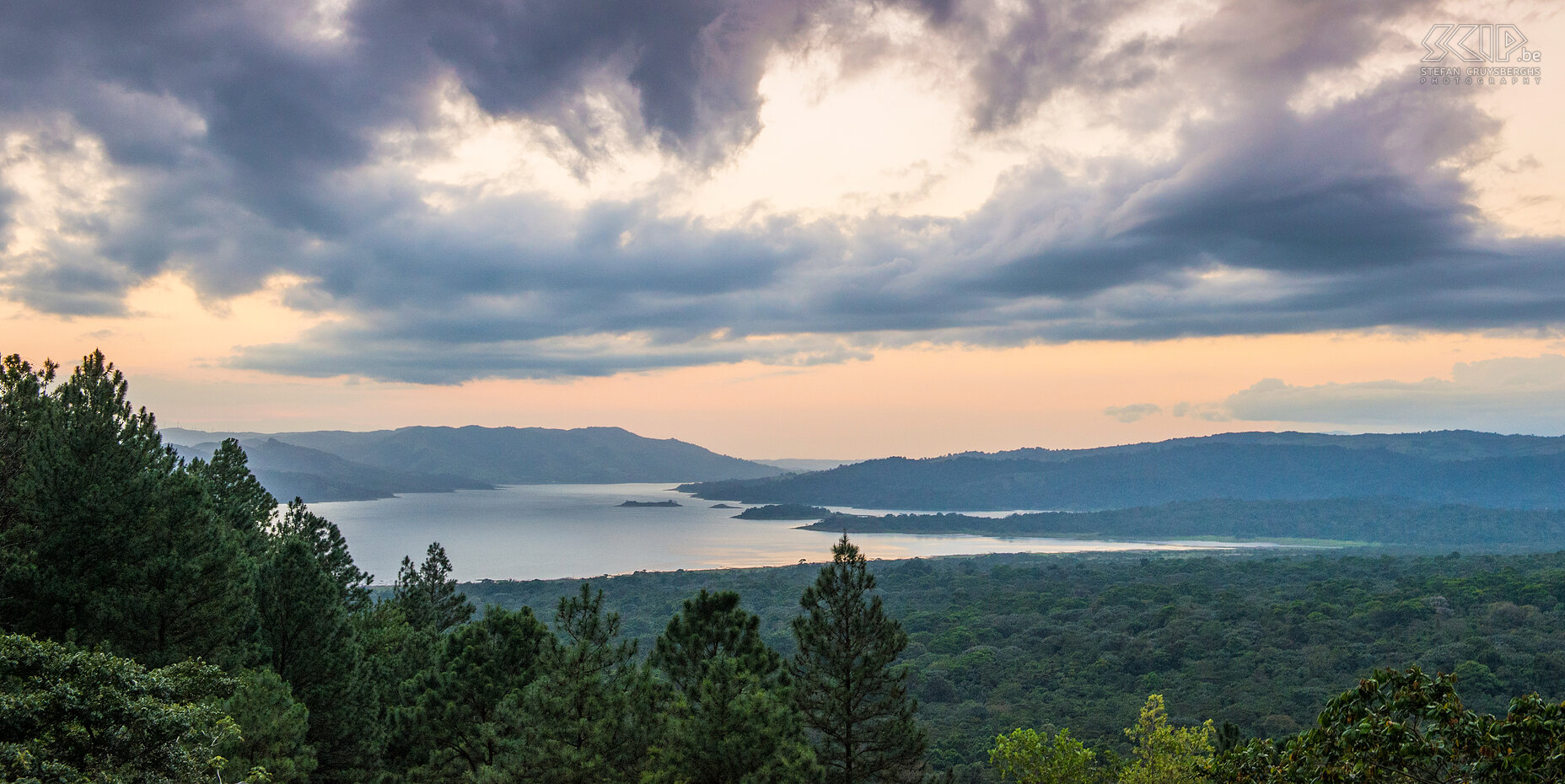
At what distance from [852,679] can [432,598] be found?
31.7 meters

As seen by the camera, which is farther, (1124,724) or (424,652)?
(1124,724)

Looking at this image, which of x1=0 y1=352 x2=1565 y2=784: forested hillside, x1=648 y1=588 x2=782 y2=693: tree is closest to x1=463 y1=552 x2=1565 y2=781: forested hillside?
x1=0 y1=352 x2=1565 y2=784: forested hillside

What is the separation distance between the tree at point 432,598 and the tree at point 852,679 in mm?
27068

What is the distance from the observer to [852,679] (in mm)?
22984

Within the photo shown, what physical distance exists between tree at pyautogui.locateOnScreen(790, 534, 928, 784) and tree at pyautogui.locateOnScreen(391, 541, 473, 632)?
27068mm

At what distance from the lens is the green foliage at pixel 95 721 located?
459 inches

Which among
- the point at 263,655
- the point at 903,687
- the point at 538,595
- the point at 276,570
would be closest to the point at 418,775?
the point at 263,655

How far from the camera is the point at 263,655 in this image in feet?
71.2

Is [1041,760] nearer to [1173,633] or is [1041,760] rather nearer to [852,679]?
[852,679]

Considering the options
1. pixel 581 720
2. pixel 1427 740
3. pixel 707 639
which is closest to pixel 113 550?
pixel 581 720

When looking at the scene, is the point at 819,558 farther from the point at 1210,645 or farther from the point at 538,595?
the point at 1210,645

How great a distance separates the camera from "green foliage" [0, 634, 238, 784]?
459 inches

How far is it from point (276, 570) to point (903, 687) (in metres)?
16.4

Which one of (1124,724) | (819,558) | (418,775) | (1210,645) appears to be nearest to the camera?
(418,775)
